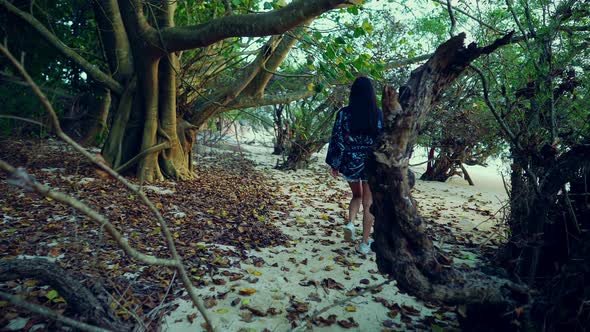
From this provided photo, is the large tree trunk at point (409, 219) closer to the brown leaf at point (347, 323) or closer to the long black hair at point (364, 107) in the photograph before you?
the brown leaf at point (347, 323)

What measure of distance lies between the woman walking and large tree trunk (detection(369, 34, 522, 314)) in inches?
60.4

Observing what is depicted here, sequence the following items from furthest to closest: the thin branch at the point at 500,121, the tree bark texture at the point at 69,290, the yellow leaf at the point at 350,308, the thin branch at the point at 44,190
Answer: the yellow leaf at the point at 350,308 → the thin branch at the point at 500,121 → the tree bark texture at the point at 69,290 → the thin branch at the point at 44,190

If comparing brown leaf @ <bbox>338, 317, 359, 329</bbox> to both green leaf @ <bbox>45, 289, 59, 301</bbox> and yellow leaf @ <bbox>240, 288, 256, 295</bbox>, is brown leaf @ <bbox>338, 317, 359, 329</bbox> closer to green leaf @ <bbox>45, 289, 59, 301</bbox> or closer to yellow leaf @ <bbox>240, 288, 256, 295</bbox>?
yellow leaf @ <bbox>240, 288, 256, 295</bbox>

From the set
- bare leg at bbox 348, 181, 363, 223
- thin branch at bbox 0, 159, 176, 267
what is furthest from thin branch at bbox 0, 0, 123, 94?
thin branch at bbox 0, 159, 176, 267

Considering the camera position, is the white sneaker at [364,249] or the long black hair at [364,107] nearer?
the long black hair at [364,107]

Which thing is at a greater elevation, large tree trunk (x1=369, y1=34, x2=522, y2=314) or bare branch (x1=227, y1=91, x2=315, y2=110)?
bare branch (x1=227, y1=91, x2=315, y2=110)

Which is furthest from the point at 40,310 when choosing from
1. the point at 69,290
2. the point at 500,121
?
the point at 500,121

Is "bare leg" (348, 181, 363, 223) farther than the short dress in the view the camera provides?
Yes

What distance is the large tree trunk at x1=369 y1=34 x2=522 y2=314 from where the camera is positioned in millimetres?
2111

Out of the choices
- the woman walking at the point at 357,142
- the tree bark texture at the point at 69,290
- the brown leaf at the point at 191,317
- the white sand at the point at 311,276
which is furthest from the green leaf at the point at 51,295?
the woman walking at the point at 357,142

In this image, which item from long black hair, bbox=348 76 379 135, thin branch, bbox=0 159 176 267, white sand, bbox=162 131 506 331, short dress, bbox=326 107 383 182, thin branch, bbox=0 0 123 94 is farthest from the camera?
thin branch, bbox=0 0 123 94

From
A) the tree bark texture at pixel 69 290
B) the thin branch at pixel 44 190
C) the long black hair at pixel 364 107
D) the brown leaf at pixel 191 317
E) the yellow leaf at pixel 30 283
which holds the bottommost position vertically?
the yellow leaf at pixel 30 283

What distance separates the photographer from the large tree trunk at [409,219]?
211 cm

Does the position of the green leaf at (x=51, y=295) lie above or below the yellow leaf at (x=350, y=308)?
below
